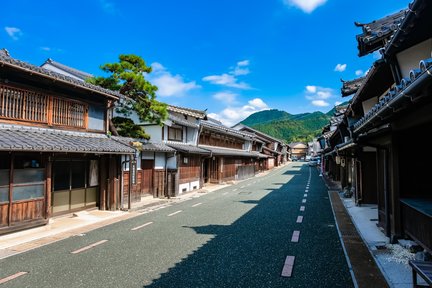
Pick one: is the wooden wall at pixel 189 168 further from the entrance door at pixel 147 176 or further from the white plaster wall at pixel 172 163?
the entrance door at pixel 147 176

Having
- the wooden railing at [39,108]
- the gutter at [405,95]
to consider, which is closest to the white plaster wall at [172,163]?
the wooden railing at [39,108]

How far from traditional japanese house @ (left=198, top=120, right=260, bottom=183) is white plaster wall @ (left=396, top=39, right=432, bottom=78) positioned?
19820 millimetres

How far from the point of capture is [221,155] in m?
29.6

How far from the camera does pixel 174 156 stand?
21.1 m

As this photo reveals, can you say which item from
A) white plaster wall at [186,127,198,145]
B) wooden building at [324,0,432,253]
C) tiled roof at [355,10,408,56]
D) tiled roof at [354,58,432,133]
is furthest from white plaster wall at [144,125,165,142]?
tiled roof at [354,58,432,133]

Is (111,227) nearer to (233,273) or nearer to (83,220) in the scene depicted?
(83,220)

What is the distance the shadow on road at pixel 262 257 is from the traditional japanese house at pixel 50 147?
247 inches

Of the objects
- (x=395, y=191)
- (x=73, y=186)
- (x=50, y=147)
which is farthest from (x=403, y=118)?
(x=73, y=186)

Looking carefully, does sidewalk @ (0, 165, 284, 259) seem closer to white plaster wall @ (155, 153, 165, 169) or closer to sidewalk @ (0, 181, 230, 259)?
sidewalk @ (0, 181, 230, 259)

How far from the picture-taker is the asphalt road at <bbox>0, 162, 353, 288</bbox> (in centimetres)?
601

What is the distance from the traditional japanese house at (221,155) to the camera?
29000mm

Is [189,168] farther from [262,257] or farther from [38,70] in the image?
[262,257]

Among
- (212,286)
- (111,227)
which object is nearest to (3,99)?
(111,227)

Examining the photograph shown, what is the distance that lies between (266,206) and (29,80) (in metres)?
12.5
